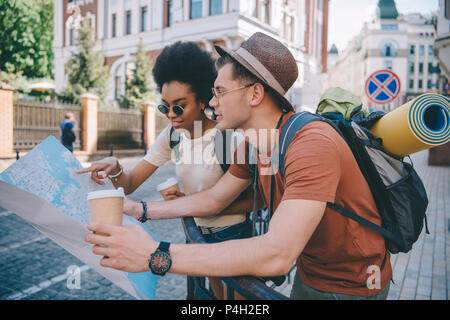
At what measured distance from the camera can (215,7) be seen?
216 inches

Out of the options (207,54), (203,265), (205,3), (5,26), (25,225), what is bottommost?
(25,225)

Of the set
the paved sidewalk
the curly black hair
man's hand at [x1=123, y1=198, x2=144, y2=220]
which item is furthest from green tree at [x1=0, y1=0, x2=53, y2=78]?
the paved sidewalk

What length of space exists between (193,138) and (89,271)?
103 inches

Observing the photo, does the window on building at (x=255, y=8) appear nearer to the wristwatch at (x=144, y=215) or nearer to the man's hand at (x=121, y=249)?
the wristwatch at (x=144, y=215)

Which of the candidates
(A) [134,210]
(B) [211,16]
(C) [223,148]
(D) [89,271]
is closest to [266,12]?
(B) [211,16]

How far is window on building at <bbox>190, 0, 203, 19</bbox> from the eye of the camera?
196 inches

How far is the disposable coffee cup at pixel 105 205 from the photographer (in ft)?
3.08

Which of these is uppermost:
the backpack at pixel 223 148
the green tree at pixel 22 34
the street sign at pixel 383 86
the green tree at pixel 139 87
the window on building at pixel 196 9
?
the green tree at pixel 139 87

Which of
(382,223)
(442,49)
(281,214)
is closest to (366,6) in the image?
(382,223)

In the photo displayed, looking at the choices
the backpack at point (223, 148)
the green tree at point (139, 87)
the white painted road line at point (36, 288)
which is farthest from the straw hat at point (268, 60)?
the green tree at point (139, 87)

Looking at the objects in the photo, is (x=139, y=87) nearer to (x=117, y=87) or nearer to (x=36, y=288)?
(x=117, y=87)
